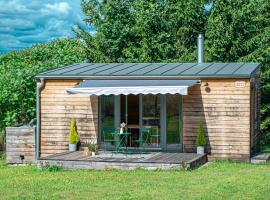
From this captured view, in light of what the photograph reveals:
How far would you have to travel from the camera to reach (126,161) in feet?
63.3

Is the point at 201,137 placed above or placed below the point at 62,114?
below

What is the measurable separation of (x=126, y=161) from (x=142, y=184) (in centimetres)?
345

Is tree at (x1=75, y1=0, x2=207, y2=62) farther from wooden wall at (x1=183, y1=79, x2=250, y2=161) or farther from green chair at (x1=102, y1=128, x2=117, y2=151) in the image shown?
wooden wall at (x1=183, y1=79, x2=250, y2=161)

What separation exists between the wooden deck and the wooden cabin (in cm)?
126

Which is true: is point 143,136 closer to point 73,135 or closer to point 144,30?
point 73,135

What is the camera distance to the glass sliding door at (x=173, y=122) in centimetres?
2225

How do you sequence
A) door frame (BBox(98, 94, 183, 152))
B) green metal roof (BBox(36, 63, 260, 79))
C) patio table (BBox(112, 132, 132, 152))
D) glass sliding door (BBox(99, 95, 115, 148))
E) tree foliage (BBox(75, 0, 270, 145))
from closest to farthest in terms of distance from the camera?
1. green metal roof (BBox(36, 63, 260, 79))
2. door frame (BBox(98, 94, 183, 152))
3. patio table (BBox(112, 132, 132, 152))
4. glass sliding door (BBox(99, 95, 115, 148))
5. tree foliage (BBox(75, 0, 270, 145))

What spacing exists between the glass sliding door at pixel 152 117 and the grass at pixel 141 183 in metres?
3.22

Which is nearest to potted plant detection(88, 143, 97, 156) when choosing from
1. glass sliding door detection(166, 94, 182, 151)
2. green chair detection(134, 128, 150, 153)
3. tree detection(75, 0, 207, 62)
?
green chair detection(134, 128, 150, 153)

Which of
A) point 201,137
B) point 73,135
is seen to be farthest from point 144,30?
point 201,137

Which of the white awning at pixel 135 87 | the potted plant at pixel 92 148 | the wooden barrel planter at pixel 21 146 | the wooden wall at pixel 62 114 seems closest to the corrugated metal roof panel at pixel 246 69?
the white awning at pixel 135 87

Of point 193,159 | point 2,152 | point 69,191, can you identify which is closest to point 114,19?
point 2,152

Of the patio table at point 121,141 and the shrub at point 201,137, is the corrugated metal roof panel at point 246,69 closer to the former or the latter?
the shrub at point 201,137

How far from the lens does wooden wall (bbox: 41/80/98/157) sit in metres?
22.6
